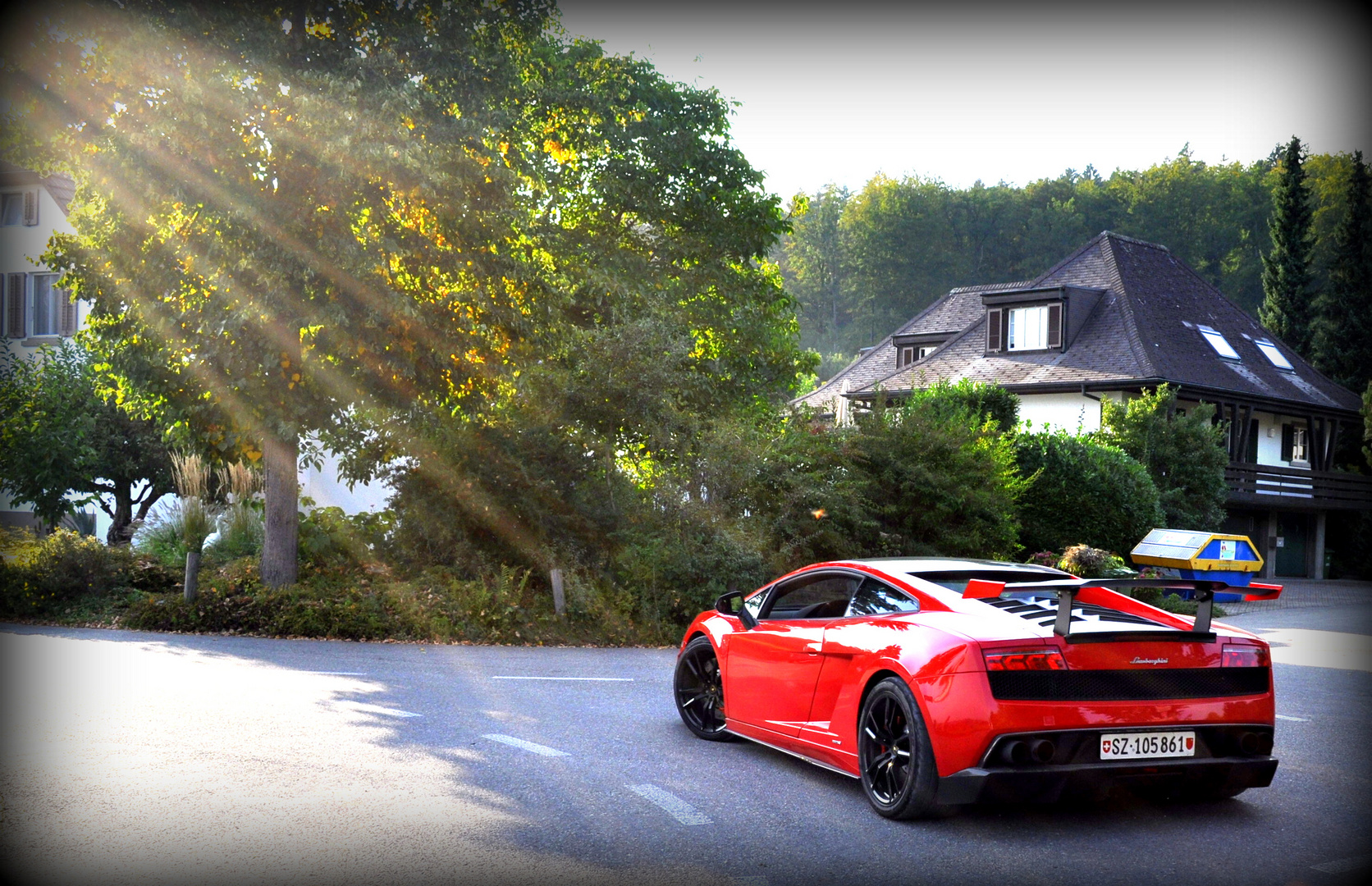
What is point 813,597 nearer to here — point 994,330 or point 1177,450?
point 1177,450

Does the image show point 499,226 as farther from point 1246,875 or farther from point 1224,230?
point 1224,230

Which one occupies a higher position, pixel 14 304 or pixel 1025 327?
pixel 1025 327

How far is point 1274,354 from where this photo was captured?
42.1 m

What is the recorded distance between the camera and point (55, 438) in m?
20.6

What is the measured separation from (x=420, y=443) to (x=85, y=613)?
199 inches

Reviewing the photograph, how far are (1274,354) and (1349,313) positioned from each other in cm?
717

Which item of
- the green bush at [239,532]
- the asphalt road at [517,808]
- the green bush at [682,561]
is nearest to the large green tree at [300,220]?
the green bush at [682,561]

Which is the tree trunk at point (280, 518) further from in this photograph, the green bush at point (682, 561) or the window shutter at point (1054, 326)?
the window shutter at point (1054, 326)

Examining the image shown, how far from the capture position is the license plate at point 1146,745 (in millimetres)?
5680

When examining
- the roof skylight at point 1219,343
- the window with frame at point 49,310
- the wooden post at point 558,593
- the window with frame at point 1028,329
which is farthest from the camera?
the roof skylight at point 1219,343

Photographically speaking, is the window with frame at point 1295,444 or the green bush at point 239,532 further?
the window with frame at point 1295,444

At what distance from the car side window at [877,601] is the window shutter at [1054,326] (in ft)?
106

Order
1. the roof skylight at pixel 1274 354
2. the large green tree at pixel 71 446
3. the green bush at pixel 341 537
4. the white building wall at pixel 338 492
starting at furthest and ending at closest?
the roof skylight at pixel 1274 354, the white building wall at pixel 338 492, the large green tree at pixel 71 446, the green bush at pixel 341 537

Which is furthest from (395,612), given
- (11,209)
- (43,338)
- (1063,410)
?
(1063,410)
